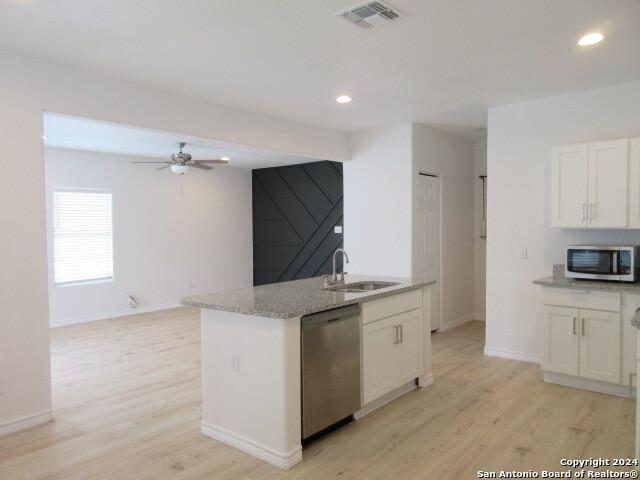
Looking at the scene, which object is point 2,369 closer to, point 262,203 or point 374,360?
point 374,360

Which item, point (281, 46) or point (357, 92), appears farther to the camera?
point (357, 92)

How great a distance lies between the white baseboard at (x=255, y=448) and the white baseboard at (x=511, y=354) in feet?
9.21

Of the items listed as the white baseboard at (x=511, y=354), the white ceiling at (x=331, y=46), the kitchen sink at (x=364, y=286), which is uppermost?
the white ceiling at (x=331, y=46)

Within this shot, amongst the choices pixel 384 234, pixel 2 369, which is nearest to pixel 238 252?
pixel 384 234

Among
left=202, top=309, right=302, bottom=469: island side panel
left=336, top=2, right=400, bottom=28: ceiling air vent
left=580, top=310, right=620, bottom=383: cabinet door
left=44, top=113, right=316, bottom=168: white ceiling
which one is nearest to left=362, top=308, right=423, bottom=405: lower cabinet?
left=202, top=309, right=302, bottom=469: island side panel

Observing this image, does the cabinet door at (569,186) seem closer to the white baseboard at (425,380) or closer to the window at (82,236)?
the white baseboard at (425,380)

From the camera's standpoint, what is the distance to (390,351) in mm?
3523

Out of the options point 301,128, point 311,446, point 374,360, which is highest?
point 301,128

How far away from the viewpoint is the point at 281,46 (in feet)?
10.1

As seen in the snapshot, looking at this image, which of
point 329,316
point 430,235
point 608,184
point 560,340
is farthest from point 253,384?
point 430,235

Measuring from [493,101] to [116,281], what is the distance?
5830 millimetres

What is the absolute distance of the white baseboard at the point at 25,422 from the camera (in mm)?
3078

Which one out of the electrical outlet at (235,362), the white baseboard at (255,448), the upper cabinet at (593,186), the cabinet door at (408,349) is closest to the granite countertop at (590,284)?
the upper cabinet at (593,186)

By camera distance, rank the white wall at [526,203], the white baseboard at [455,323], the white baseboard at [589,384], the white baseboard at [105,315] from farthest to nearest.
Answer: the white baseboard at [105,315], the white baseboard at [455,323], the white wall at [526,203], the white baseboard at [589,384]
